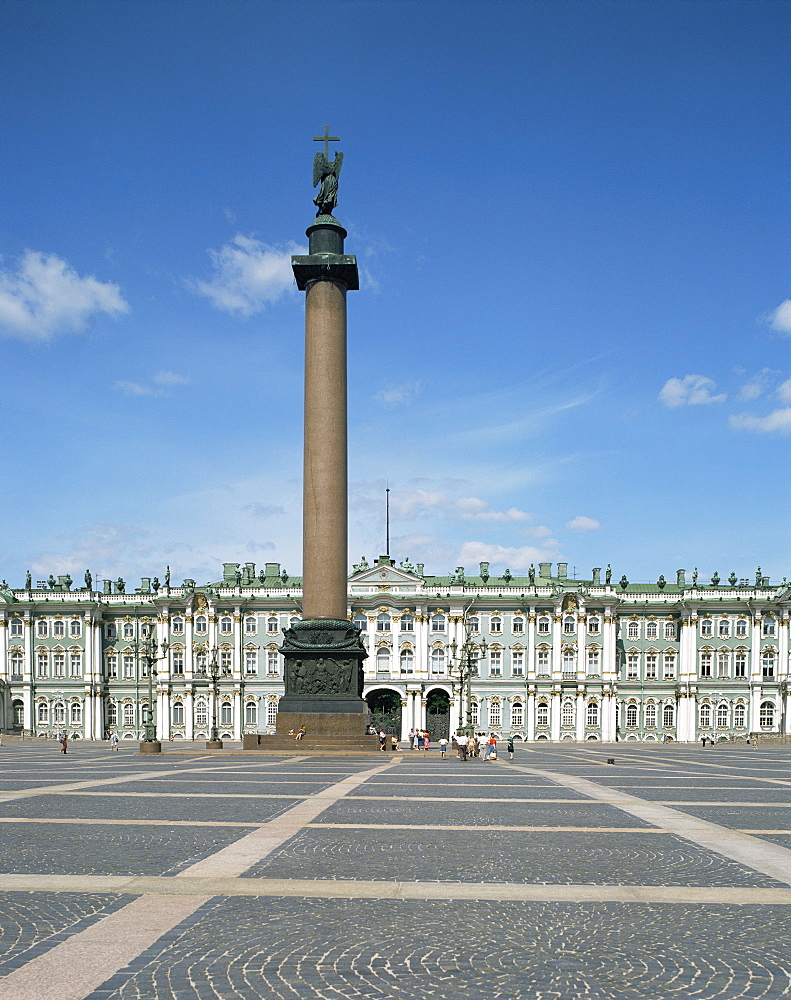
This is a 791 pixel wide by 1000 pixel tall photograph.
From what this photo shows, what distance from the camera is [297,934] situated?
982cm

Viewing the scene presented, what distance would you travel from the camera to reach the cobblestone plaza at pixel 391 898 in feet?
28.0

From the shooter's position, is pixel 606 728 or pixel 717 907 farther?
pixel 606 728

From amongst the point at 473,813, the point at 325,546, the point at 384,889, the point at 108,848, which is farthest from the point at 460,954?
the point at 325,546

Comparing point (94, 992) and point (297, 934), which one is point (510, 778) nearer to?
point (297, 934)

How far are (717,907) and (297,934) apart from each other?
4738 mm

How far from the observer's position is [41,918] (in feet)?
34.2

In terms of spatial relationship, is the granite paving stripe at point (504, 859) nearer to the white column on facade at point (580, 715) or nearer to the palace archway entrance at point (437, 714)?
the palace archway entrance at point (437, 714)

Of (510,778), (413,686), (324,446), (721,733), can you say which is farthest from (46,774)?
(721,733)

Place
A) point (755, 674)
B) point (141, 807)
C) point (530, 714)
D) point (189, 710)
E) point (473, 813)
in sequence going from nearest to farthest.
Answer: point (473, 813)
point (141, 807)
point (530, 714)
point (755, 674)
point (189, 710)

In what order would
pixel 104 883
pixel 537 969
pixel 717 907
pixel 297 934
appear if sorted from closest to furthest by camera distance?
1. pixel 537 969
2. pixel 297 934
3. pixel 717 907
4. pixel 104 883

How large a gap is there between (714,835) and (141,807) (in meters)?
11.2

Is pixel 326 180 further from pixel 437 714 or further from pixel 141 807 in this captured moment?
pixel 437 714

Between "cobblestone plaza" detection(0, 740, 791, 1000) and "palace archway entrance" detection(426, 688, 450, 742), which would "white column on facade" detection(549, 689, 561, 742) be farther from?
"cobblestone plaza" detection(0, 740, 791, 1000)

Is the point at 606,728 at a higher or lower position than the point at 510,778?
lower
